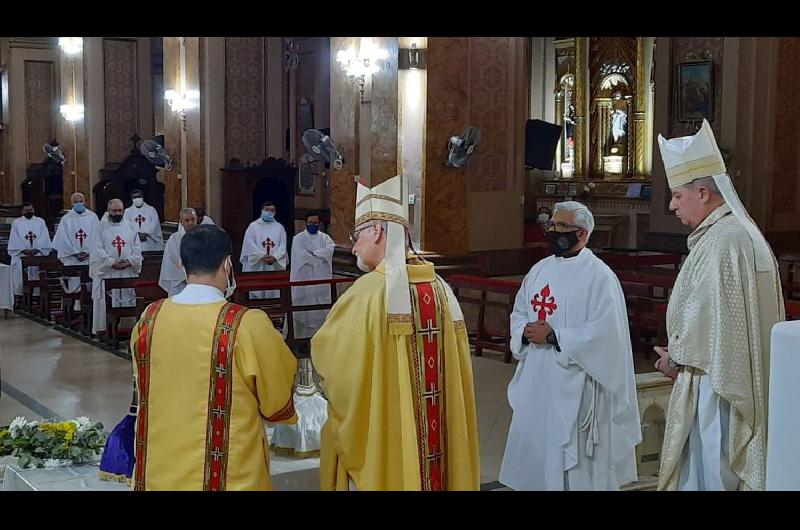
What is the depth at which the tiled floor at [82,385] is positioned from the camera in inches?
305

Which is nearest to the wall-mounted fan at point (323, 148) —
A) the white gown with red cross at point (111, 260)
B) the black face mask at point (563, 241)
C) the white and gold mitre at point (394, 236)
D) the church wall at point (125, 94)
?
the white gown with red cross at point (111, 260)

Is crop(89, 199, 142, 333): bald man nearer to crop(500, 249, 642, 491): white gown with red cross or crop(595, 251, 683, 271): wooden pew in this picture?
crop(595, 251, 683, 271): wooden pew

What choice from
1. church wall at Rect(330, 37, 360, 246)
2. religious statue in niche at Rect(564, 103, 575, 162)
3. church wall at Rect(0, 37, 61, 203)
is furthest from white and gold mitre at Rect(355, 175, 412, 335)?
church wall at Rect(0, 37, 61, 203)

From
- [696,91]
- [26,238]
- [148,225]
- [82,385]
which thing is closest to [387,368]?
[82,385]

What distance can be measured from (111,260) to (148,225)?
396 centimetres

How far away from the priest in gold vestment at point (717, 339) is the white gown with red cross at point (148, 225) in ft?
42.1

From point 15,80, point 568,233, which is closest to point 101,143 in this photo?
point 15,80

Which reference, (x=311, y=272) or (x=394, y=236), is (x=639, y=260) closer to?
(x=311, y=272)

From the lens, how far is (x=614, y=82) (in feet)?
67.1

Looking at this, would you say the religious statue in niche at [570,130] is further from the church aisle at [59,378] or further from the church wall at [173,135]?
the church aisle at [59,378]

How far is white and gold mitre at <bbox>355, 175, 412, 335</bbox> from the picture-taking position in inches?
160
